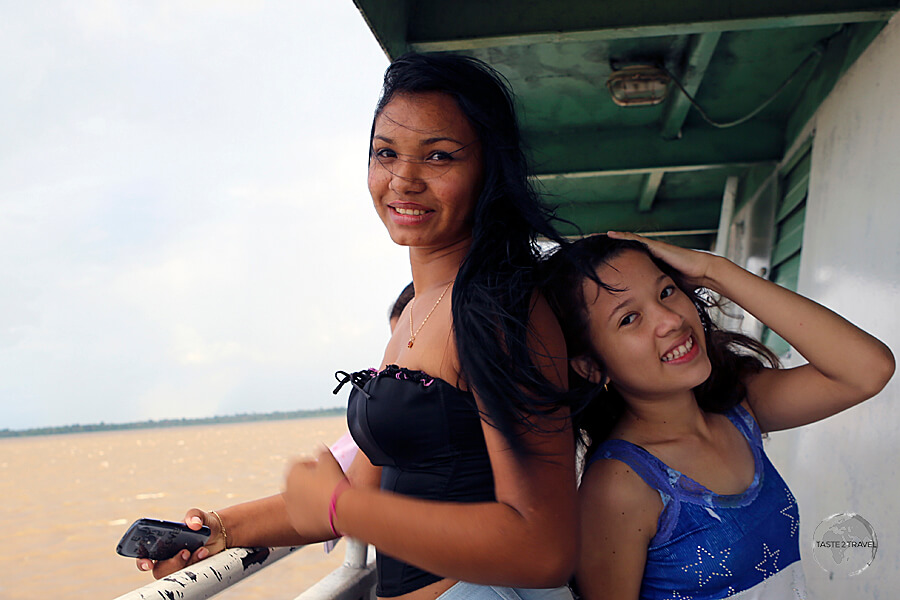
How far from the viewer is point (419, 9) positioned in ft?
8.47

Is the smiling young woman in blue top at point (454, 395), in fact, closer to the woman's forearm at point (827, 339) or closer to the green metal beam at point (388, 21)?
the woman's forearm at point (827, 339)

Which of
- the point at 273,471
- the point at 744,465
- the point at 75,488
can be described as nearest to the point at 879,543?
the point at 744,465

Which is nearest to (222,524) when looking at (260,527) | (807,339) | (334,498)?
(260,527)

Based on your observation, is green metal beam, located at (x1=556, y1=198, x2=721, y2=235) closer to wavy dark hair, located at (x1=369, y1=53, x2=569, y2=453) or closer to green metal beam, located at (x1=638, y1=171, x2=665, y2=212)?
green metal beam, located at (x1=638, y1=171, x2=665, y2=212)

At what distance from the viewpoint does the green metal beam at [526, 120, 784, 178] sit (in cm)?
414

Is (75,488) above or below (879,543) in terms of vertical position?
below

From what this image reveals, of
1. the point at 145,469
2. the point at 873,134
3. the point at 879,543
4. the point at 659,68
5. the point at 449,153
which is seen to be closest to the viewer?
the point at 449,153

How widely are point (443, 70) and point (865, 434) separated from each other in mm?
1688

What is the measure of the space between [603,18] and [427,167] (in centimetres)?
149

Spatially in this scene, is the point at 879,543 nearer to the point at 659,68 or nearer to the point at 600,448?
the point at 600,448

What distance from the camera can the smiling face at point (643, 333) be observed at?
139cm

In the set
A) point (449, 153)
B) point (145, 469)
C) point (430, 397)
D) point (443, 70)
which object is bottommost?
point (145, 469)

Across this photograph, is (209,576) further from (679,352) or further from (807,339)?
Result: (807,339)

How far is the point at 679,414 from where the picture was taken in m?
1.50
